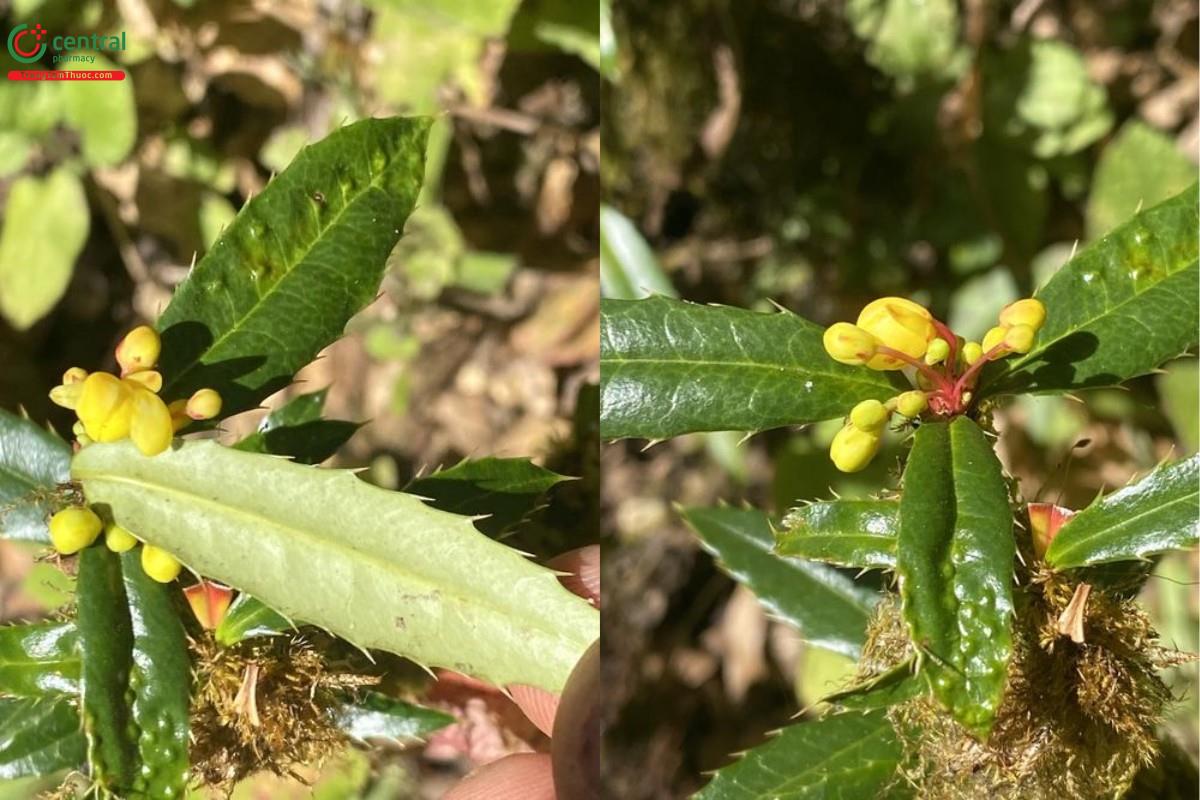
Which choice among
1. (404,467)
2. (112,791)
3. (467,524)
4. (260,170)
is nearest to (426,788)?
(404,467)

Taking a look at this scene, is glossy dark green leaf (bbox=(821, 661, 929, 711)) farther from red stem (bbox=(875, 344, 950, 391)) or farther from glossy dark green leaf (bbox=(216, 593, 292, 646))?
glossy dark green leaf (bbox=(216, 593, 292, 646))

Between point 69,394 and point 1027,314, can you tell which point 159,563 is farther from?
point 1027,314

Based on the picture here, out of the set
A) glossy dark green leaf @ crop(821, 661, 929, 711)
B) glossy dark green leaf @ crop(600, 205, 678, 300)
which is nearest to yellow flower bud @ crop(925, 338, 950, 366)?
glossy dark green leaf @ crop(821, 661, 929, 711)

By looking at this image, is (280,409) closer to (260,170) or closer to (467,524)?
(467,524)
